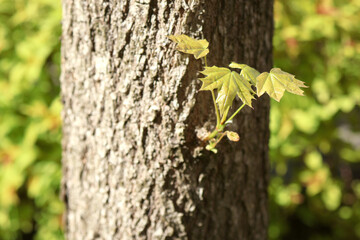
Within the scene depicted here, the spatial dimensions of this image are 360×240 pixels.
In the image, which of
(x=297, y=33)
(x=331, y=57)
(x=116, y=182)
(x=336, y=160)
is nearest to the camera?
(x=116, y=182)

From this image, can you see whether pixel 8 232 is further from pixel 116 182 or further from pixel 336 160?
pixel 336 160

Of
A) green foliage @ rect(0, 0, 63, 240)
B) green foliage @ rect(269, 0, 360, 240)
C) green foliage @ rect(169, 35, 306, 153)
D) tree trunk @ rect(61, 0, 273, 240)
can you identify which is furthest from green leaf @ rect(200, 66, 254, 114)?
green foliage @ rect(0, 0, 63, 240)

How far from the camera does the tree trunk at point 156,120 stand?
42.2 inches

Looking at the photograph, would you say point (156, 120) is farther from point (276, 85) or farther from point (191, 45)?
point (276, 85)

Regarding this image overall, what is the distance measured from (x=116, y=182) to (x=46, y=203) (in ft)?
5.01

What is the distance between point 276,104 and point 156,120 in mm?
1130

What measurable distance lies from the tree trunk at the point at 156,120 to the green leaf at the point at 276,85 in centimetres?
22

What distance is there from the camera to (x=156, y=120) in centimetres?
111

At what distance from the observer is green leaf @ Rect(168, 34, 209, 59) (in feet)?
3.13

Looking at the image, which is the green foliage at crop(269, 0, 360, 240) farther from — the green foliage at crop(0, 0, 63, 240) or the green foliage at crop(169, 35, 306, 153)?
the green foliage at crop(0, 0, 63, 240)

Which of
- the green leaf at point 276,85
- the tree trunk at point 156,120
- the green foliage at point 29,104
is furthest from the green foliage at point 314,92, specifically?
the green foliage at point 29,104

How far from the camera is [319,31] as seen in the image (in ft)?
6.84

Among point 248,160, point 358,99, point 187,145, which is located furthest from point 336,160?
point 187,145

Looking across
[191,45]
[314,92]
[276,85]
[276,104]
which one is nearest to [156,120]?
[191,45]
